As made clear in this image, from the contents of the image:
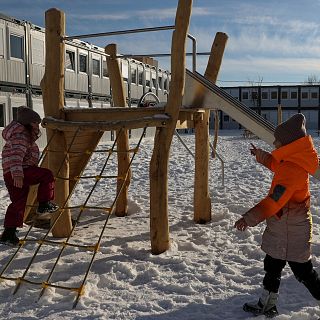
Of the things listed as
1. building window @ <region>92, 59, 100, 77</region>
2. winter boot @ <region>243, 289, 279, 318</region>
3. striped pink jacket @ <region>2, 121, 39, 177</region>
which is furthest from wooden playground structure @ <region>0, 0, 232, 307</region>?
building window @ <region>92, 59, 100, 77</region>

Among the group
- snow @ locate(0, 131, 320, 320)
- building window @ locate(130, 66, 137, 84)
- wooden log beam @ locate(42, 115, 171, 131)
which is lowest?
snow @ locate(0, 131, 320, 320)

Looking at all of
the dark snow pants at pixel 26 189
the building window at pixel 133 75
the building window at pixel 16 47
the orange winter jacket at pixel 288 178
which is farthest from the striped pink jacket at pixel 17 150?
the building window at pixel 133 75

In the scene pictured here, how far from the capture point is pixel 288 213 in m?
3.19

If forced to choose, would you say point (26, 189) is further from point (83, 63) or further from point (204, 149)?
point (83, 63)

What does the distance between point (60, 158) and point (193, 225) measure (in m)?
2.14

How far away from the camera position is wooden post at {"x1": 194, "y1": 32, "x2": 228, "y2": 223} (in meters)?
6.41

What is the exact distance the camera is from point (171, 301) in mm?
3609

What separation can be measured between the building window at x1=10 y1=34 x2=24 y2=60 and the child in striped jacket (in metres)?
13.7

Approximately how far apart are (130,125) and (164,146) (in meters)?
0.43

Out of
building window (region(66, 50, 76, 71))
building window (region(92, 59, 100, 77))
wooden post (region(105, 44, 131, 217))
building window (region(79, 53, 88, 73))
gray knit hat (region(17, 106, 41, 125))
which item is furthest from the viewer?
building window (region(92, 59, 100, 77))

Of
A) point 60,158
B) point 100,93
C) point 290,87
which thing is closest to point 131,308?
point 60,158

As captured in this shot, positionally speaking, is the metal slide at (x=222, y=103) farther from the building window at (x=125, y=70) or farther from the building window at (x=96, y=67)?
the building window at (x=125, y=70)

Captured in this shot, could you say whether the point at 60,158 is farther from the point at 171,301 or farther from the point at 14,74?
the point at 14,74

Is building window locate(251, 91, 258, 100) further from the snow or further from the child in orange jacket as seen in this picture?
the child in orange jacket
